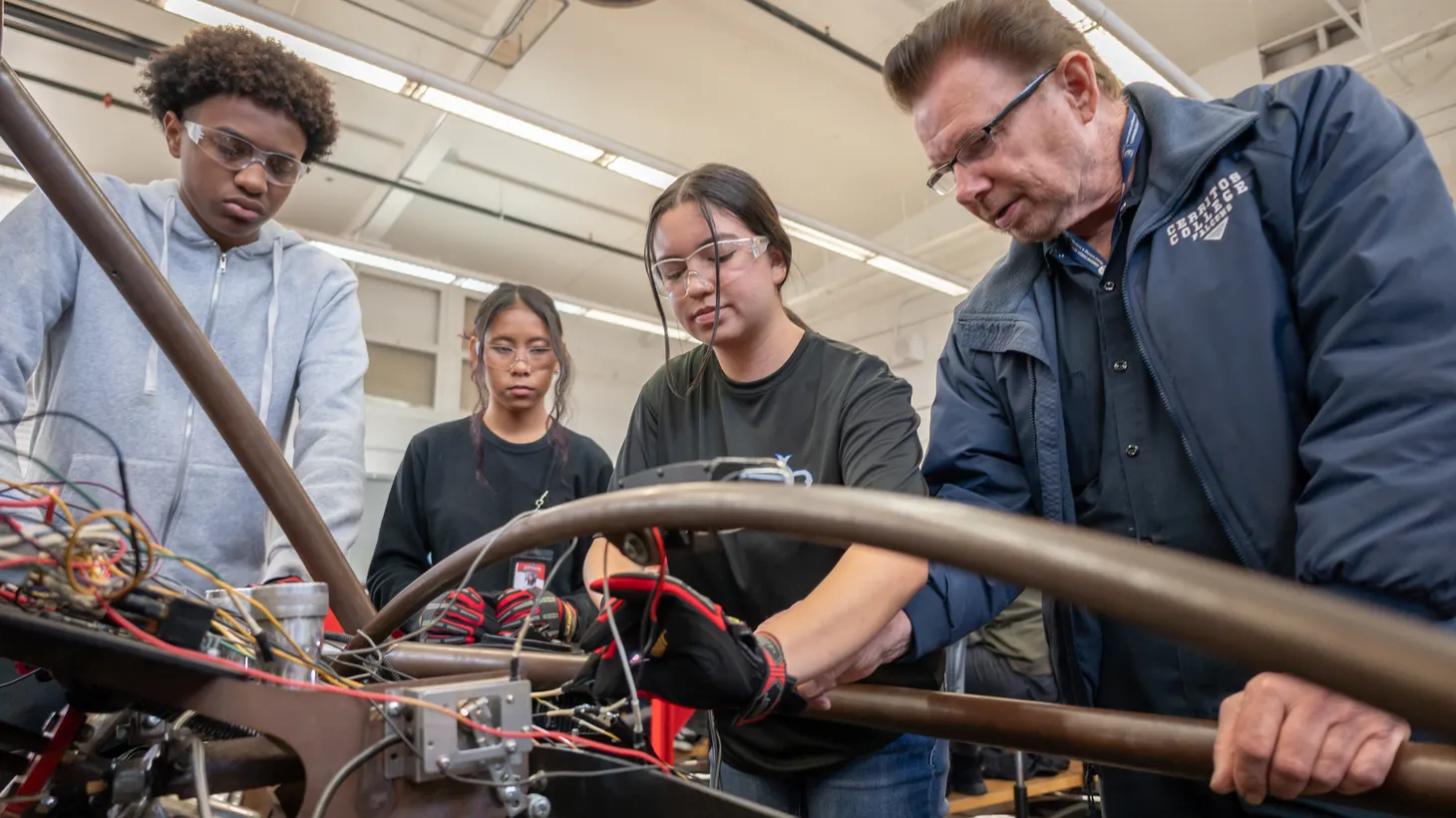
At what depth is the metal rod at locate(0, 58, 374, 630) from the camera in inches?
30.8

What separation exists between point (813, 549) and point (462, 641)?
549 mm

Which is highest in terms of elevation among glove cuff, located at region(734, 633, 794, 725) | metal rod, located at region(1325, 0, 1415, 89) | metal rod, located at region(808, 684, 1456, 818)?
metal rod, located at region(1325, 0, 1415, 89)

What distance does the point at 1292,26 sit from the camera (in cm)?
477

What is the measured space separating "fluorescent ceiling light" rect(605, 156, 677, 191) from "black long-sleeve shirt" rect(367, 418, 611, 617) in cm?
328

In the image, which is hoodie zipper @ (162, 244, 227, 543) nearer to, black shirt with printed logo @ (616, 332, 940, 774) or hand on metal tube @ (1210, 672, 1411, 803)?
black shirt with printed logo @ (616, 332, 940, 774)

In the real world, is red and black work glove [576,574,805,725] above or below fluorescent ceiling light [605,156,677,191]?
below

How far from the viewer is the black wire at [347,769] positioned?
0.53 m

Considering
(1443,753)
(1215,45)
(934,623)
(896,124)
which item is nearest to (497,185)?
(896,124)

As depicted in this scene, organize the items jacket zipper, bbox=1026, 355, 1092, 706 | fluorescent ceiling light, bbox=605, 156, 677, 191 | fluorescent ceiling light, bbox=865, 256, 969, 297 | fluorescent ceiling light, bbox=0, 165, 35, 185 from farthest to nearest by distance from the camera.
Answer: fluorescent ceiling light, bbox=865, 256, 969, 297 < fluorescent ceiling light, bbox=0, 165, 35, 185 < fluorescent ceiling light, bbox=605, 156, 677, 191 < jacket zipper, bbox=1026, 355, 1092, 706

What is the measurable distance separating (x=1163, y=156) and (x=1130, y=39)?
10.8 feet

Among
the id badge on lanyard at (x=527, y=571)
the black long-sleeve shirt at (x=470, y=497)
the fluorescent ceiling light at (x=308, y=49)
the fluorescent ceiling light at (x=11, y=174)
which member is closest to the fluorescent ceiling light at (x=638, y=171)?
the fluorescent ceiling light at (x=308, y=49)

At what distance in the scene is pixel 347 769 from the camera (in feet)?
1.81

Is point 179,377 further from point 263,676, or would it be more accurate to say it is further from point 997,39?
point 997,39

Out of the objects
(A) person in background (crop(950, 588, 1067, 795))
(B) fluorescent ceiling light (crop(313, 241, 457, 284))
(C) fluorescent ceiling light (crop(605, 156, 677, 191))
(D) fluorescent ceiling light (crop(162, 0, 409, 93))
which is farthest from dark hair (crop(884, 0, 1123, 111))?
(B) fluorescent ceiling light (crop(313, 241, 457, 284))
